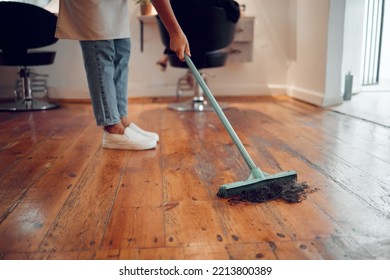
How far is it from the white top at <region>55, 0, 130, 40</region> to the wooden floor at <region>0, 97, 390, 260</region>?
1.55 feet

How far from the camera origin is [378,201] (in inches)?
44.8

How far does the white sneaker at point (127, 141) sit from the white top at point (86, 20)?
1.33 feet

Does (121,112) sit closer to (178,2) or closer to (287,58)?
(178,2)

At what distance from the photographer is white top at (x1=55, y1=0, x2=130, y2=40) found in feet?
5.16

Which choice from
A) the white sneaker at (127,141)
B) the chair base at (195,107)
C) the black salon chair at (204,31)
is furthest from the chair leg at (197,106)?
the white sneaker at (127,141)

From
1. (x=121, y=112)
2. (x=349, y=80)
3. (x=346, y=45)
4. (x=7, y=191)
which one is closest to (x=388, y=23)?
(x=346, y=45)

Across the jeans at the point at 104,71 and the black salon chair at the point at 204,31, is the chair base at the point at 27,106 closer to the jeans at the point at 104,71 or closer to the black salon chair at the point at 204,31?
the black salon chair at the point at 204,31

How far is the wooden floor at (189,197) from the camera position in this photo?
0.90 m

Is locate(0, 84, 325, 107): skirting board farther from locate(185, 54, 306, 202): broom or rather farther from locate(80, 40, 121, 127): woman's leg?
locate(185, 54, 306, 202): broom

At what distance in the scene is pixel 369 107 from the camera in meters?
2.78

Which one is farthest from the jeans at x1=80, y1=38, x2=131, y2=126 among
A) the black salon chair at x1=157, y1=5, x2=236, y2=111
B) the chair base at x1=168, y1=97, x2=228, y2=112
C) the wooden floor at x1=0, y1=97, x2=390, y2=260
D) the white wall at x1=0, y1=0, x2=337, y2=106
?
the white wall at x1=0, y1=0, x2=337, y2=106

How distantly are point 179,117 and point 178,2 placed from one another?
0.68 m

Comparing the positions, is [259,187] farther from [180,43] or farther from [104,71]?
[104,71]

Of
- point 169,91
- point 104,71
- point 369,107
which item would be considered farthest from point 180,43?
point 169,91
